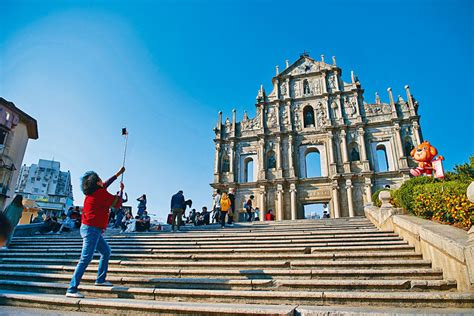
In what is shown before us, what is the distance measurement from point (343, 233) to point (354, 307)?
3.99m

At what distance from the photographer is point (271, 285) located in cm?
395

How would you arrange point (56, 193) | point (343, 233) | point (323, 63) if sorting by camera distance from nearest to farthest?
point (343, 233)
point (323, 63)
point (56, 193)

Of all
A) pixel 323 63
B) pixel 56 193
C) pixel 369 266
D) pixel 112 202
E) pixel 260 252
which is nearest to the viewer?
pixel 112 202

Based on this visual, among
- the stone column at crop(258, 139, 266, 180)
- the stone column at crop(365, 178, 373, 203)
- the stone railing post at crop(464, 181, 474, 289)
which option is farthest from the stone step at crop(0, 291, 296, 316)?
the stone column at crop(258, 139, 266, 180)

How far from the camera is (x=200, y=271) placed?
15.3 ft

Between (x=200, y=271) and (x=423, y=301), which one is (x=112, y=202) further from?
(x=423, y=301)

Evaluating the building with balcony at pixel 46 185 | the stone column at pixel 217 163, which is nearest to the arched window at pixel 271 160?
the stone column at pixel 217 163

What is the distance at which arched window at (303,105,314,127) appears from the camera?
74.6 ft

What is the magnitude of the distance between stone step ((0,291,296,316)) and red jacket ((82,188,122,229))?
102 cm

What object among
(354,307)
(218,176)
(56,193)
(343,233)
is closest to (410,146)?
(218,176)

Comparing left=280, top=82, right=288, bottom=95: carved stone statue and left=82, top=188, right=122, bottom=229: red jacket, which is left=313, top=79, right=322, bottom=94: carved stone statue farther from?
left=82, top=188, right=122, bottom=229: red jacket

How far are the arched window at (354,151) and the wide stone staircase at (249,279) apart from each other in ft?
48.7

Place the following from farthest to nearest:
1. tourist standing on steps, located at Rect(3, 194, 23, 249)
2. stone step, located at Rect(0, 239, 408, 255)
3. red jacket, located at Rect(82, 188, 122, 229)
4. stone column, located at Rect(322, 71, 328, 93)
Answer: stone column, located at Rect(322, 71, 328, 93) → tourist standing on steps, located at Rect(3, 194, 23, 249) → stone step, located at Rect(0, 239, 408, 255) → red jacket, located at Rect(82, 188, 122, 229)

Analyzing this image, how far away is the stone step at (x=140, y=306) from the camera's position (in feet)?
9.98
